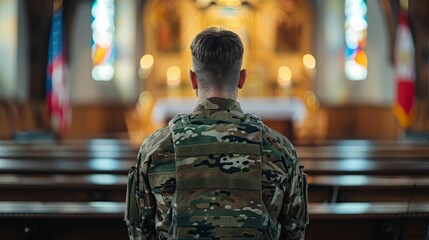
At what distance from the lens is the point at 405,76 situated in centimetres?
1109

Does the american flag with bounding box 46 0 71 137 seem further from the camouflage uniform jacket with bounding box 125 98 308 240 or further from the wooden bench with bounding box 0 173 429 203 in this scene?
the camouflage uniform jacket with bounding box 125 98 308 240

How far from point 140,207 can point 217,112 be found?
1.11ft

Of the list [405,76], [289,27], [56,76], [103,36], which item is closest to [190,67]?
[103,36]

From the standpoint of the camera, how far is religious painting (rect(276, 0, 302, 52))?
1428 centimetres

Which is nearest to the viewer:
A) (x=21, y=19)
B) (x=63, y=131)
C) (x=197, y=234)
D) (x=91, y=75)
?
(x=197, y=234)

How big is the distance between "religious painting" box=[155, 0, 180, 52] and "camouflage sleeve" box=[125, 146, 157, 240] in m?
12.3

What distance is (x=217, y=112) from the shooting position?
194cm

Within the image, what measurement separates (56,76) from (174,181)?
949cm

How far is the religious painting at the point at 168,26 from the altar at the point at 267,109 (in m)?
1.26

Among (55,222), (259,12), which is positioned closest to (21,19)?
(259,12)

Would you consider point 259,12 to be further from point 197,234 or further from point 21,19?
point 197,234

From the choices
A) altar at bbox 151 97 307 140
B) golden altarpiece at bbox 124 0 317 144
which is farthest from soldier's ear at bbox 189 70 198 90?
golden altarpiece at bbox 124 0 317 144

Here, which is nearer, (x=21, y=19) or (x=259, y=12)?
(x=21, y=19)

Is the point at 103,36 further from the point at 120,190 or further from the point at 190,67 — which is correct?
the point at 120,190
